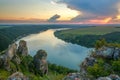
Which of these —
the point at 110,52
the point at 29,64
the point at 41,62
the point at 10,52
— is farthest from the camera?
the point at 29,64

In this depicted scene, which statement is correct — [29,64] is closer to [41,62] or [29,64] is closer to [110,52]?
[41,62]

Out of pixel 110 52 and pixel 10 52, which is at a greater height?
pixel 110 52

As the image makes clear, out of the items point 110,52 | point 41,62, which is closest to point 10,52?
point 41,62

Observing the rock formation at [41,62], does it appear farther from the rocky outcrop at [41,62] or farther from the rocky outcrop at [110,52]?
the rocky outcrop at [110,52]

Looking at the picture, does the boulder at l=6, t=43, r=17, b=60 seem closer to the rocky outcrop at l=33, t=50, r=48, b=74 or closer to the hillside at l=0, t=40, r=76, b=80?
the hillside at l=0, t=40, r=76, b=80

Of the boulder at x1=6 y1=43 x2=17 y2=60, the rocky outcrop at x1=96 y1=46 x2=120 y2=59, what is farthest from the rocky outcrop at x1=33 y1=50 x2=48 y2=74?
the rocky outcrop at x1=96 y1=46 x2=120 y2=59

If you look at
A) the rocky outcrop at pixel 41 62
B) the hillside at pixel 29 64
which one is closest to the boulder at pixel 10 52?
the hillside at pixel 29 64

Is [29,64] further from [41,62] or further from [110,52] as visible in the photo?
[110,52]

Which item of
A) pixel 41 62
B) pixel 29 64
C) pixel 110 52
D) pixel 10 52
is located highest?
pixel 110 52

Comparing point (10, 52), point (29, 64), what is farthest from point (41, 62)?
point (10, 52)

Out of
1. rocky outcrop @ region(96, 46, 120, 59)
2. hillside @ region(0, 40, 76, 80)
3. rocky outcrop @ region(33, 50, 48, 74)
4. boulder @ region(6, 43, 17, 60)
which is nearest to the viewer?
rocky outcrop @ region(96, 46, 120, 59)

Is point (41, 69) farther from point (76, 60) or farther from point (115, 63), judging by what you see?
point (115, 63)

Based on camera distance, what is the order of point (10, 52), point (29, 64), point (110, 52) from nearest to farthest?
point (110, 52)
point (10, 52)
point (29, 64)

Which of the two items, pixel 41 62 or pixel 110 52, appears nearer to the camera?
pixel 110 52
